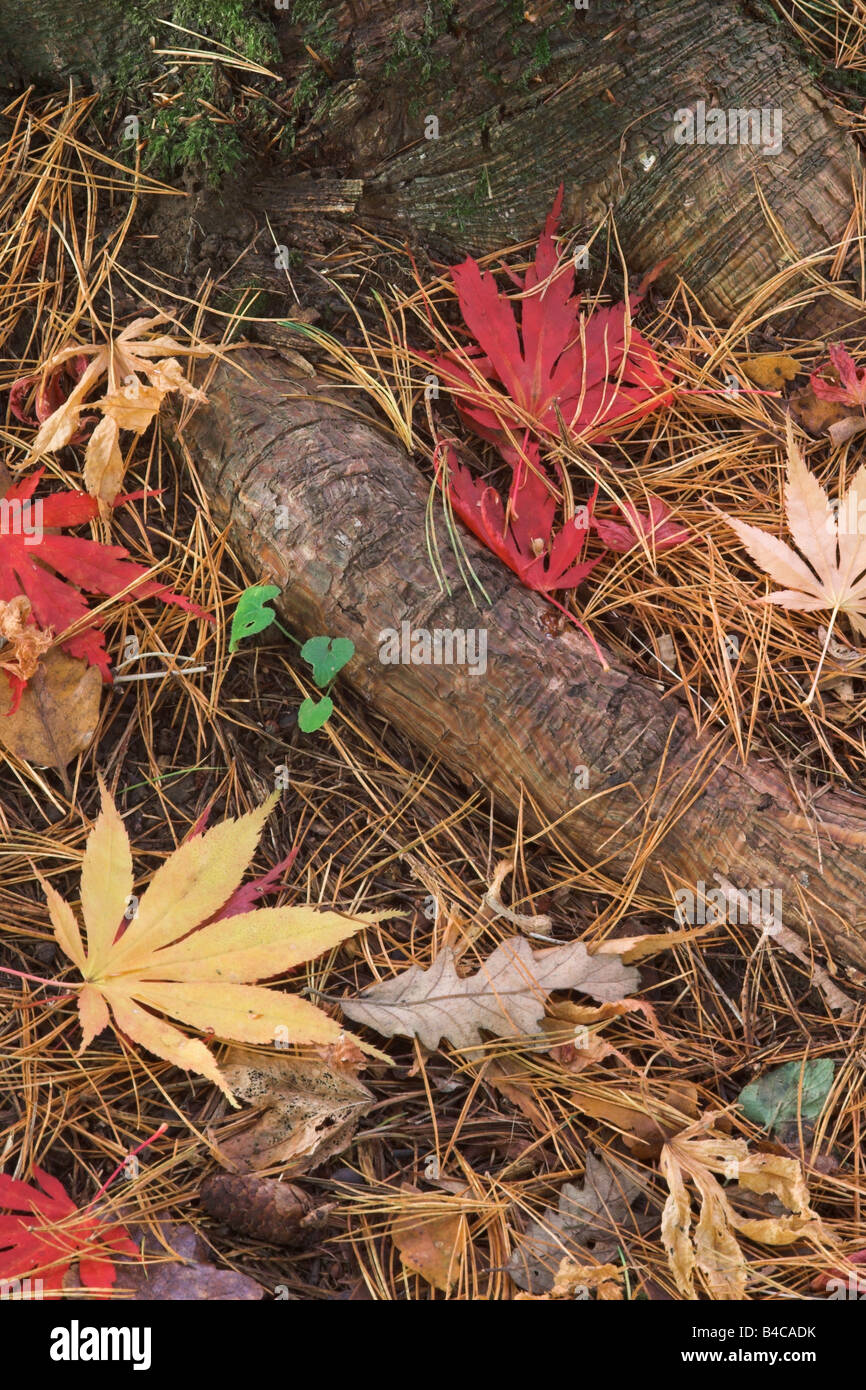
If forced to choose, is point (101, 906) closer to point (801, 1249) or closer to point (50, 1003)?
point (50, 1003)

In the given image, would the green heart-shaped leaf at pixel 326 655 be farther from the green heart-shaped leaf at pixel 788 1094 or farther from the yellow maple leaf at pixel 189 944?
the green heart-shaped leaf at pixel 788 1094

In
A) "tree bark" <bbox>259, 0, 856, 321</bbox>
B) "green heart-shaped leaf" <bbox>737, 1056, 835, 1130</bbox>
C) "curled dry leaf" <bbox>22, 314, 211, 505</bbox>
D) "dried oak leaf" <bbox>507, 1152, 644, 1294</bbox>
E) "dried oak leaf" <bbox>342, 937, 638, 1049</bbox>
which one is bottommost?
"dried oak leaf" <bbox>507, 1152, 644, 1294</bbox>

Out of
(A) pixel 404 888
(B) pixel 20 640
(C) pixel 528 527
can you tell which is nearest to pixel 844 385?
(C) pixel 528 527

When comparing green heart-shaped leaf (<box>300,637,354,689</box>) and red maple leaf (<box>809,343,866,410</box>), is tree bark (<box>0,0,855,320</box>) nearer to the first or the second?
red maple leaf (<box>809,343,866,410</box>)

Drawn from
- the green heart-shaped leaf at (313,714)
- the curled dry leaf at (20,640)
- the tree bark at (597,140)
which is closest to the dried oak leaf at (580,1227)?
the green heart-shaped leaf at (313,714)

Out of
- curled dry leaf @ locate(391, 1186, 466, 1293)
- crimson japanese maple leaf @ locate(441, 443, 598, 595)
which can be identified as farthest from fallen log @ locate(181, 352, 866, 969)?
curled dry leaf @ locate(391, 1186, 466, 1293)

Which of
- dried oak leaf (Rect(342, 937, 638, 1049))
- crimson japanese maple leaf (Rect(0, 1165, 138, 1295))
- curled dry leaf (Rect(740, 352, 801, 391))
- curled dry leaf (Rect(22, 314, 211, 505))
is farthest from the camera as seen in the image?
curled dry leaf (Rect(740, 352, 801, 391))

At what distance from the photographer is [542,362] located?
1.85 metres

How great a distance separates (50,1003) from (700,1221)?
1.04 m

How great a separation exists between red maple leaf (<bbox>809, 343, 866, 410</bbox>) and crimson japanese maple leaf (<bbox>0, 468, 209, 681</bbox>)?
4.19ft

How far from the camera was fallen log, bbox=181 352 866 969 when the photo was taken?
Result: 1.66 m
